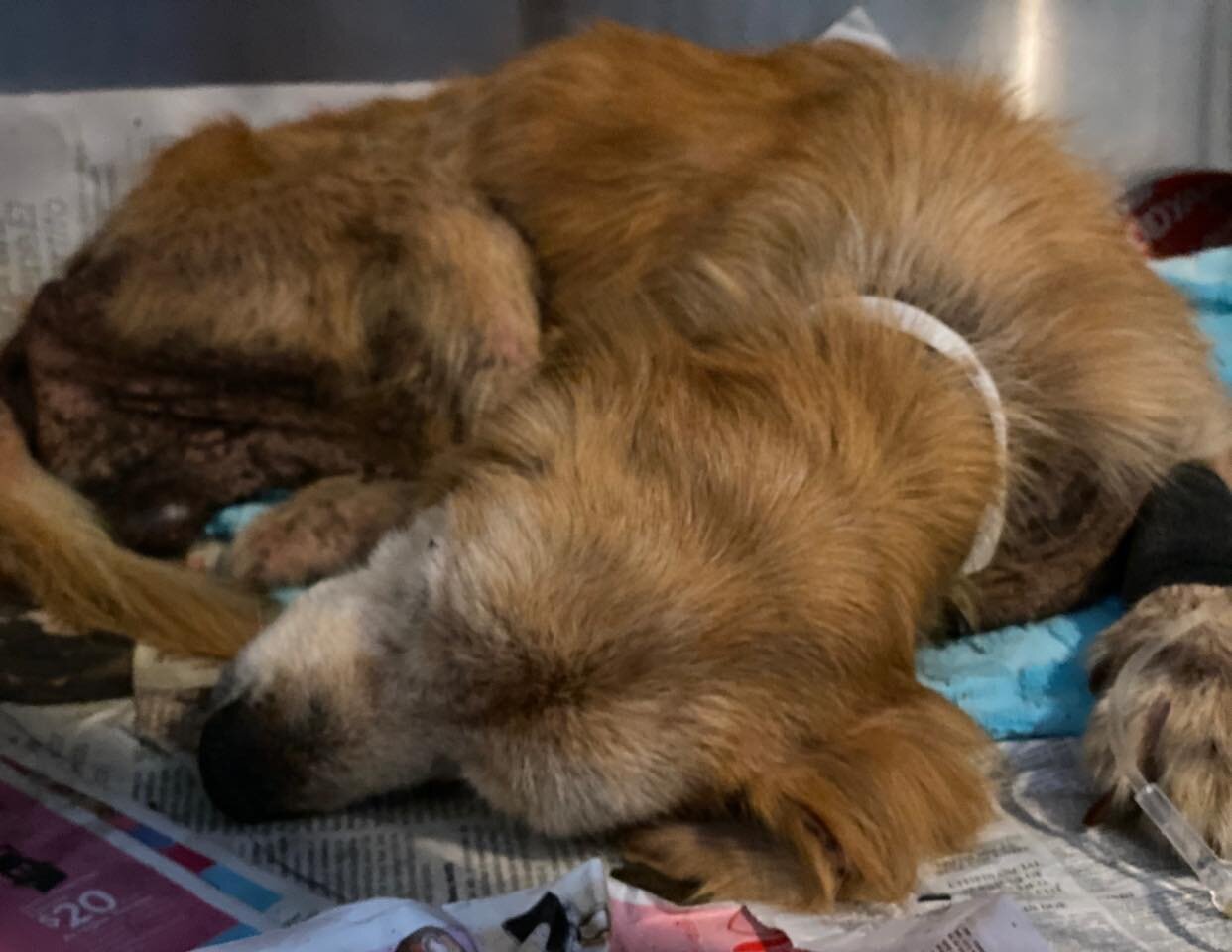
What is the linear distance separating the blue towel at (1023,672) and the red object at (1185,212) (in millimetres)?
1213

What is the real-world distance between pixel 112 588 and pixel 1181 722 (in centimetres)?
119

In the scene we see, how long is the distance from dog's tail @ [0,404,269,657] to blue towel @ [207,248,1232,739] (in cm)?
9

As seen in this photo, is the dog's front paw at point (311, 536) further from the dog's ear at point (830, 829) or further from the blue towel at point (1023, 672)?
the dog's ear at point (830, 829)

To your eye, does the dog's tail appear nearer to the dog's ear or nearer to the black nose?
the black nose

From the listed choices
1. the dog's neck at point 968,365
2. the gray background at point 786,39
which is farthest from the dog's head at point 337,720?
the gray background at point 786,39

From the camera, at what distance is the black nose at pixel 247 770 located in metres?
1.15

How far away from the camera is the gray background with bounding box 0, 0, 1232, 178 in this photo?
235cm

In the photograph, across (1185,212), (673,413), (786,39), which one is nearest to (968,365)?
(673,413)

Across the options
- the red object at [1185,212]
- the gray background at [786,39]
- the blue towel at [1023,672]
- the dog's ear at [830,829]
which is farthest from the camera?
the red object at [1185,212]

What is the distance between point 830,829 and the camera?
1.07m

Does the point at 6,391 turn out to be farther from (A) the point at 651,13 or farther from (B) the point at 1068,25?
(B) the point at 1068,25

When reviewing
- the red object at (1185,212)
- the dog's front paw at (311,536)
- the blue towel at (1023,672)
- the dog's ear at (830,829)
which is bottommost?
the blue towel at (1023,672)

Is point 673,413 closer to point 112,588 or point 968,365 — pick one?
point 968,365

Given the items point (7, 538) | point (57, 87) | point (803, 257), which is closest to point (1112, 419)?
point (803, 257)
